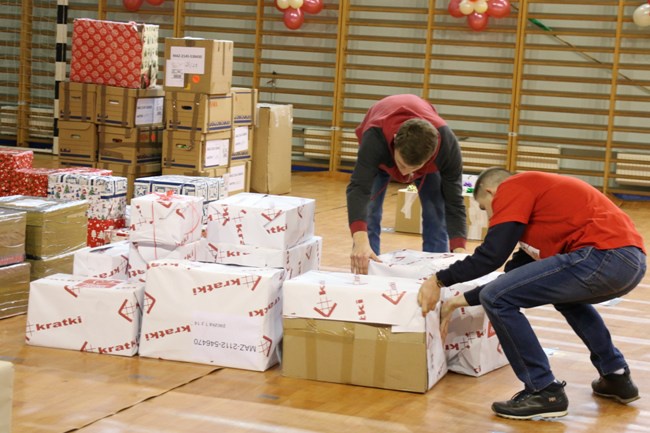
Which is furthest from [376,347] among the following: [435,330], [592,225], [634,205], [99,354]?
[634,205]

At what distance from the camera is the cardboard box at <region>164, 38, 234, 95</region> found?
752 centimetres

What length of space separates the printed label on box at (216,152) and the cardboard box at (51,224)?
287cm

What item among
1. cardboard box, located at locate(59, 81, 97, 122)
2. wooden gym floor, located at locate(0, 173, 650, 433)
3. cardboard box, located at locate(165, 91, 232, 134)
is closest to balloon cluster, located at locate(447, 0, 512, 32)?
cardboard box, located at locate(165, 91, 232, 134)

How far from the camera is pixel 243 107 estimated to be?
838cm

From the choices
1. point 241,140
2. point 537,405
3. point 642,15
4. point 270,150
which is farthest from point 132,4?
point 537,405

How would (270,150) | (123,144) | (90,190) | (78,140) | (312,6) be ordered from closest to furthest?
(90,190)
(123,144)
(78,140)
(270,150)
(312,6)

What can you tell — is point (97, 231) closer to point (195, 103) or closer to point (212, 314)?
point (212, 314)

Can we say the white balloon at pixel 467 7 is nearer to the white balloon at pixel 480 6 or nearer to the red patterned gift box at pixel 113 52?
the white balloon at pixel 480 6

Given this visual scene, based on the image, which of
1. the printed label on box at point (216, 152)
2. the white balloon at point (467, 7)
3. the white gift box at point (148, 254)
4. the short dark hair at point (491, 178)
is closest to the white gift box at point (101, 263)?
the white gift box at point (148, 254)

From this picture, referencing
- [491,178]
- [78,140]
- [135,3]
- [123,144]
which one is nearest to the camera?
[491,178]

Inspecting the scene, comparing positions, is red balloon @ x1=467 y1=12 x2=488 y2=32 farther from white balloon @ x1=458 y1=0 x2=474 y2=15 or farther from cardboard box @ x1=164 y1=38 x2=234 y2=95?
cardboard box @ x1=164 y1=38 x2=234 y2=95

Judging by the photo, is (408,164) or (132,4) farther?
(132,4)

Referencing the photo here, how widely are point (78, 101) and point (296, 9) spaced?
3.74 metres

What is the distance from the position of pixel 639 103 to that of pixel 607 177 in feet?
3.04
